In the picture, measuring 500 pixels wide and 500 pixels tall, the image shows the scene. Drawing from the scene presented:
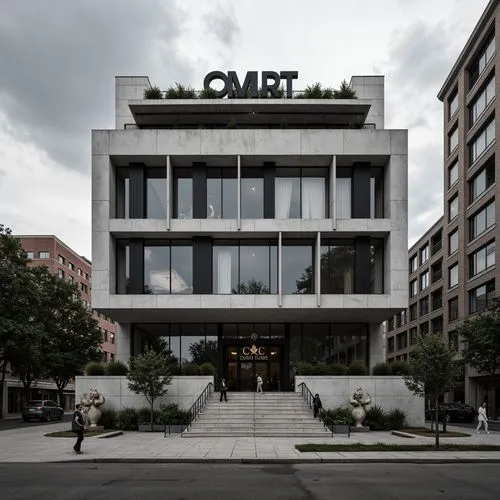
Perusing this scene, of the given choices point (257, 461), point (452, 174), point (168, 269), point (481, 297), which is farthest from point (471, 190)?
point (257, 461)

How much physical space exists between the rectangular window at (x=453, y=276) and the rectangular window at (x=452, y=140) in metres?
13.4

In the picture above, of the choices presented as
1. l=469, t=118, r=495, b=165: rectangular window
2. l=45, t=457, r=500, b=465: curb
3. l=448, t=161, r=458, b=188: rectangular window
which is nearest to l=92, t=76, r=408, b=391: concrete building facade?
l=45, t=457, r=500, b=465: curb

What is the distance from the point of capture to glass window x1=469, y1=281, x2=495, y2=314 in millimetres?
54062

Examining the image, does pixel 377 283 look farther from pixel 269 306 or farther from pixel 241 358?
pixel 241 358

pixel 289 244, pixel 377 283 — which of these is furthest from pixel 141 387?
pixel 377 283

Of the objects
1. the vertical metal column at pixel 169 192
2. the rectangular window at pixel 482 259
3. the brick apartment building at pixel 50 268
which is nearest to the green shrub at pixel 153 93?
the vertical metal column at pixel 169 192

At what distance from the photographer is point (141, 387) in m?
29.8

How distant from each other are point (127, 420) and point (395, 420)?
14281 mm

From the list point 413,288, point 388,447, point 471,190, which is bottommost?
point 388,447

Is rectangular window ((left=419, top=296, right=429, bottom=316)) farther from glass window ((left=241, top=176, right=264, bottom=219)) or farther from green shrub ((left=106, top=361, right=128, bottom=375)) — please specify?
green shrub ((left=106, top=361, right=128, bottom=375))

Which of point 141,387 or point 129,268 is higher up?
point 129,268

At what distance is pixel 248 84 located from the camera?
40125 millimetres

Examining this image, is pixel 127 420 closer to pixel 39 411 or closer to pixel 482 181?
pixel 39 411

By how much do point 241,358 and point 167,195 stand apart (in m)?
12.2
